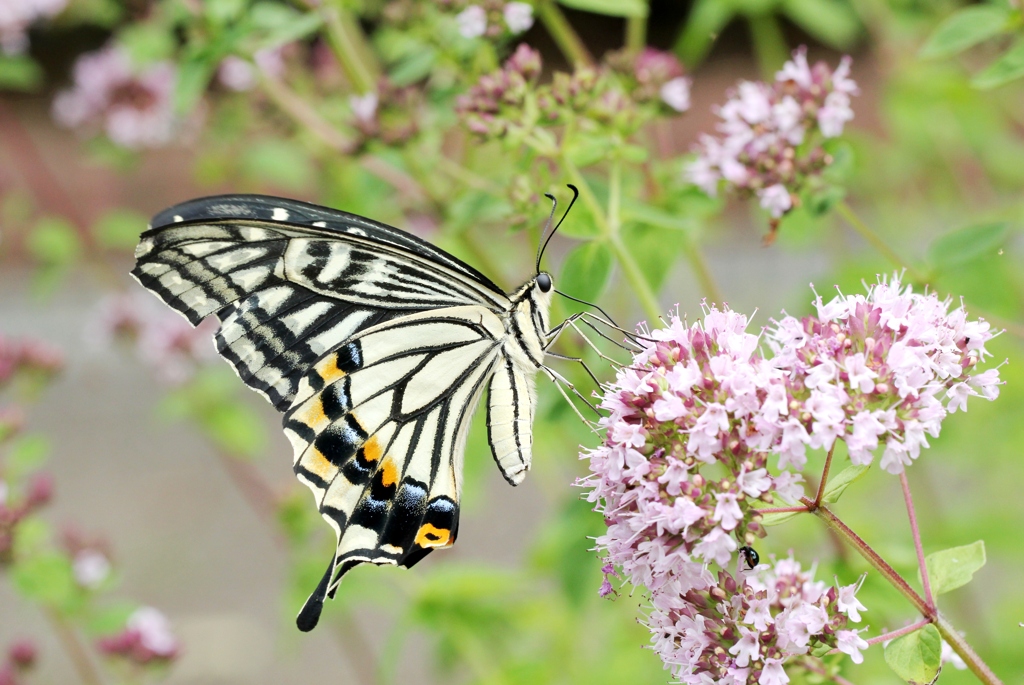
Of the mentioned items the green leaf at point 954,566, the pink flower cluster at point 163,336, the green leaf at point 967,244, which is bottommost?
the green leaf at point 954,566

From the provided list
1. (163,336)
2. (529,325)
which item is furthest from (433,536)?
(163,336)

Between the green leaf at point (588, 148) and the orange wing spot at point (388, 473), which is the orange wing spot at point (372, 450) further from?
the green leaf at point (588, 148)

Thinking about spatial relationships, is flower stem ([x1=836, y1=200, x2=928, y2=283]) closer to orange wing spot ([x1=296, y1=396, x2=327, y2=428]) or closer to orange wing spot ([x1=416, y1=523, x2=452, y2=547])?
orange wing spot ([x1=416, y1=523, x2=452, y2=547])

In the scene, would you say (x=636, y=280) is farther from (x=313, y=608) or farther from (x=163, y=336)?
(x=163, y=336)

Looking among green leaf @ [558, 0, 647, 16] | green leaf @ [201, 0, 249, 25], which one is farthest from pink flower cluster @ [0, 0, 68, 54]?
green leaf @ [558, 0, 647, 16]

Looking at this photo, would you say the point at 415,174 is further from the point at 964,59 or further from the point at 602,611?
the point at 964,59

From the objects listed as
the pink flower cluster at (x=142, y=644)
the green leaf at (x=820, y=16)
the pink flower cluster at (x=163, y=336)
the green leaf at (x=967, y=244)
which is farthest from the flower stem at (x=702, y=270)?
the pink flower cluster at (x=163, y=336)

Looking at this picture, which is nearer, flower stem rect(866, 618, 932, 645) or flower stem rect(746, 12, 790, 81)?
flower stem rect(866, 618, 932, 645)

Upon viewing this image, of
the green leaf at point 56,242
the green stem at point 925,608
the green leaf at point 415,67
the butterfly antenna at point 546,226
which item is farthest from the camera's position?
the green leaf at point 56,242
